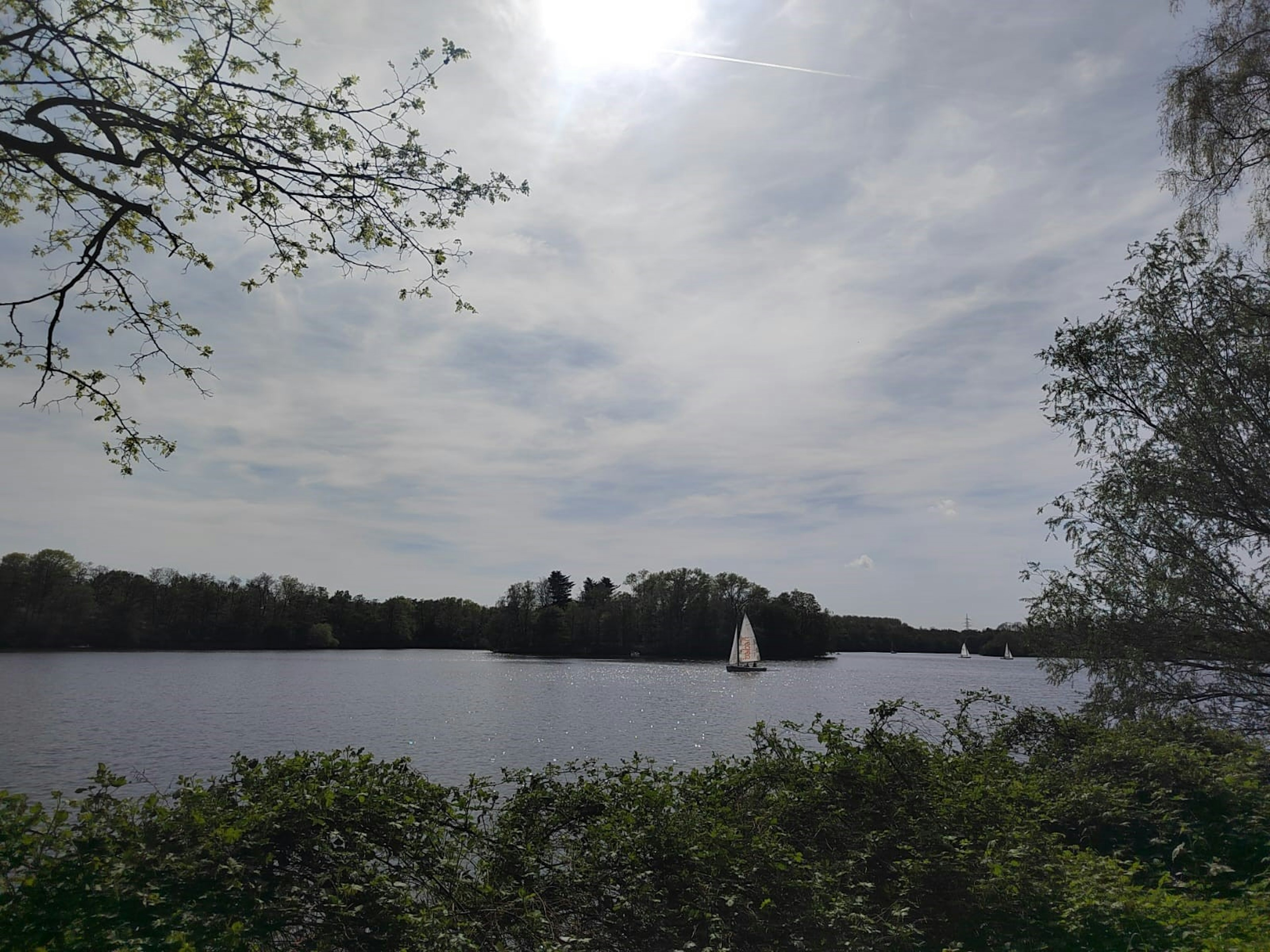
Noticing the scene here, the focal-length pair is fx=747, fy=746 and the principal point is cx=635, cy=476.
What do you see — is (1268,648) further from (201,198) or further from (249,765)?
(201,198)

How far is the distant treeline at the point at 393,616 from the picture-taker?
297 ft

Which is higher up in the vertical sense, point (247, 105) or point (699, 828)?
point (247, 105)

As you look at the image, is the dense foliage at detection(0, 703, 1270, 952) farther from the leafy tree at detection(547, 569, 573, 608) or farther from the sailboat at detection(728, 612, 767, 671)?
the leafy tree at detection(547, 569, 573, 608)

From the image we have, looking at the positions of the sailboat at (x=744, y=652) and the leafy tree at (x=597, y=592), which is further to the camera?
the leafy tree at (x=597, y=592)

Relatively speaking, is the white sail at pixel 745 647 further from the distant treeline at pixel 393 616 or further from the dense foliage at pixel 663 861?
the dense foliage at pixel 663 861

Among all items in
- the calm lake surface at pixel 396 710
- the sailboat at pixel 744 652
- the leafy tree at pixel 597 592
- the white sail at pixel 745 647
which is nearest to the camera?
the calm lake surface at pixel 396 710

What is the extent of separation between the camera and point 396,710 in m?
40.2

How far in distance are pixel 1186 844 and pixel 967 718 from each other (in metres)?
5.23

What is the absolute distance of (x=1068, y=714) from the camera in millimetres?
14164

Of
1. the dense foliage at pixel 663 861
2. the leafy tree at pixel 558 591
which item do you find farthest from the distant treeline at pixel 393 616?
the dense foliage at pixel 663 861

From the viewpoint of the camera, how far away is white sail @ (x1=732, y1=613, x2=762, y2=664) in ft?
260

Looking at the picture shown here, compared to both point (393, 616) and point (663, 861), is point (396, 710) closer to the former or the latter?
point (663, 861)

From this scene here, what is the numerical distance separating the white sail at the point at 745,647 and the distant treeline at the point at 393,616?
36.9 metres

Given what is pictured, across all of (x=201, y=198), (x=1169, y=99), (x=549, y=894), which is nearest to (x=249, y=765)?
(x=549, y=894)
